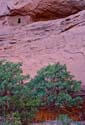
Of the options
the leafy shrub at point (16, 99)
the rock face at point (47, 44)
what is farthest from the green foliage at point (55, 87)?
the rock face at point (47, 44)

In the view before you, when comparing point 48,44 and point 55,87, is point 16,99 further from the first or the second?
point 48,44

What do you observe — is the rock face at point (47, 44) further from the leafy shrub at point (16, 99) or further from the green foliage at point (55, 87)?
the leafy shrub at point (16, 99)

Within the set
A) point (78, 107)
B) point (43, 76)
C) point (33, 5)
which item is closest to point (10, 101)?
point (43, 76)

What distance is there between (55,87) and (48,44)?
101 inches

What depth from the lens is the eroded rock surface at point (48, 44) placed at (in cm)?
1024

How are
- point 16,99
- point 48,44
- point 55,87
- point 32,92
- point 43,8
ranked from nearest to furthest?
point 16,99
point 32,92
point 55,87
point 48,44
point 43,8

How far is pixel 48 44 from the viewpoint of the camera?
1073 centimetres

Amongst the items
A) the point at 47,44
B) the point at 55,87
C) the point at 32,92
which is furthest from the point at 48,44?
the point at 32,92

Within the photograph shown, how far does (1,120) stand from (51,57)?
3.05 metres

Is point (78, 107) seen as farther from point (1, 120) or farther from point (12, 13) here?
point (12, 13)

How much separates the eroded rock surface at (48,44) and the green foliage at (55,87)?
4.14 ft

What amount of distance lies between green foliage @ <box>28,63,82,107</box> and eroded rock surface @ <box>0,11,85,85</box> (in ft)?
4.14

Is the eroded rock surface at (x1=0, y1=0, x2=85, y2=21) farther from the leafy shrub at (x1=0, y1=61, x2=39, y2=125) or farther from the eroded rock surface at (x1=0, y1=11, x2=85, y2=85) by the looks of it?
the leafy shrub at (x1=0, y1=61, x2=39, y2=125)

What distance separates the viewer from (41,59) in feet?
34.6
